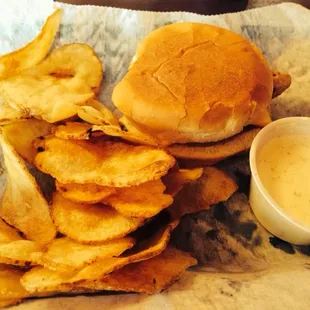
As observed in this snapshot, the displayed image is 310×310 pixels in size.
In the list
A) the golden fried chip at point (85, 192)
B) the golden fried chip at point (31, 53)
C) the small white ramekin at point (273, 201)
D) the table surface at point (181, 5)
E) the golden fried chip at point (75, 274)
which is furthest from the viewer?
the table surface at point (181, 5)

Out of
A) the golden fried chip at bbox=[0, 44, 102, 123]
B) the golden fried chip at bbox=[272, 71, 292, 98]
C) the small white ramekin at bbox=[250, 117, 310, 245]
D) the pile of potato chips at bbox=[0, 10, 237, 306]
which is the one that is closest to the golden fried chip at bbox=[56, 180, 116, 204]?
the pile of potato chips at bbox=[0, 10, 237, 306]

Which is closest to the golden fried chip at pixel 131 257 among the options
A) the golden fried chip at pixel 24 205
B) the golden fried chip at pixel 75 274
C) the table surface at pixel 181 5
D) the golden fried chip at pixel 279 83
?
the golden fried chip at pixel 75 274

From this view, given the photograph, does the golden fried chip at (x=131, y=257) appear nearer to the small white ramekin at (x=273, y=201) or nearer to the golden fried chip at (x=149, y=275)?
the golden fried chip at (x=149, y=275)

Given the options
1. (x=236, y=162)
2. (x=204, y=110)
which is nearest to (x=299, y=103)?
(x=236, y=162)

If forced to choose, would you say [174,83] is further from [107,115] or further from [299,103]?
[299,103]

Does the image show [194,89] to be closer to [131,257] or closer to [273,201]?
[273,201]

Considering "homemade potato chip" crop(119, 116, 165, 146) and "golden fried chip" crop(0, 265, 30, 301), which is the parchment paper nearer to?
"golden fried chip" crop(0, 265, 30, 301)

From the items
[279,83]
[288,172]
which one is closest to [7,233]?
[288,172]
